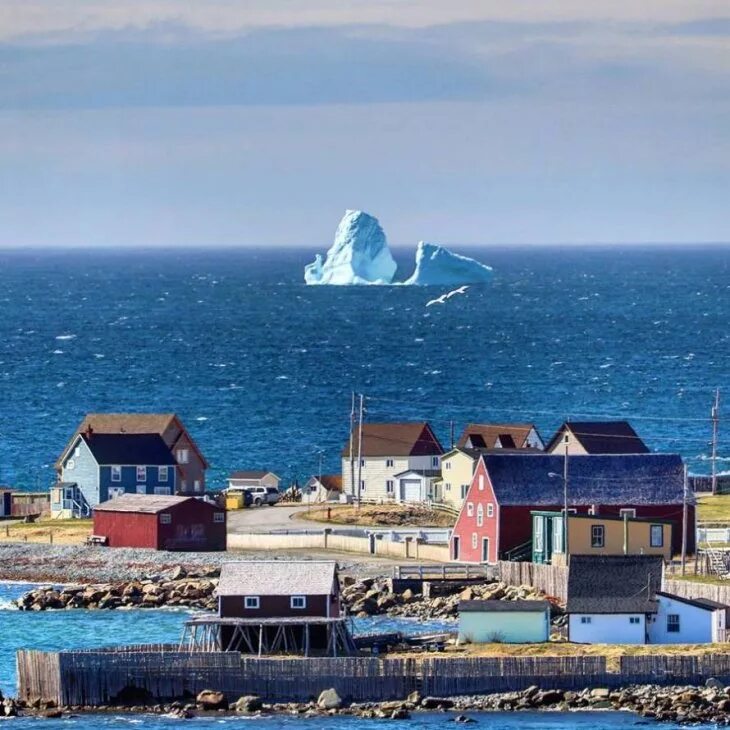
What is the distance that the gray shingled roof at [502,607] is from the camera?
63156mm

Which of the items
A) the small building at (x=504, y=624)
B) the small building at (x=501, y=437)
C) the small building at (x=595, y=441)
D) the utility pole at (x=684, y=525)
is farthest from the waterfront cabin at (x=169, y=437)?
the small building at (x=504, y=624)

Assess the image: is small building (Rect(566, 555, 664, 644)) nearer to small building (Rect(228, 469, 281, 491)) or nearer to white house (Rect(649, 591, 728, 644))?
white house (Rect(649, 591, 728, 644))

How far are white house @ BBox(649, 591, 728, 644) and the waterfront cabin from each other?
35209mm

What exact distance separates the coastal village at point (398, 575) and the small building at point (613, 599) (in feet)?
0.21

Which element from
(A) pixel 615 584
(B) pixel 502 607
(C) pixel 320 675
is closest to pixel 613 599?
(A) pixel 615 584

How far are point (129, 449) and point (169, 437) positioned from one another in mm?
2263

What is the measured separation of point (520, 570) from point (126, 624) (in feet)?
39.4

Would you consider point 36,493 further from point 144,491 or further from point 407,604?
point 407,604

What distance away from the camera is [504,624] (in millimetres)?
63094

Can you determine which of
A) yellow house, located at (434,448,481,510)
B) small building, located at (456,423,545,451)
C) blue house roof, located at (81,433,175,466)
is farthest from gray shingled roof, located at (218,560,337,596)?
small building, located at (456,423,545,451)

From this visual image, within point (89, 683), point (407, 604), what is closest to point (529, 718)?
point (89, 683)

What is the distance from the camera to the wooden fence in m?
58.0

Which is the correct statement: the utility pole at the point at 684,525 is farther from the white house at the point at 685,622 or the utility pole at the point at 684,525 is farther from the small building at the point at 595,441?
the small building at the point at 595,441

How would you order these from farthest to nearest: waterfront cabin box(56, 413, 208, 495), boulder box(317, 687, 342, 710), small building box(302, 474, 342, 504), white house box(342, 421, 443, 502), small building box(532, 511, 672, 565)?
1. small building box(302, 474, 342, 504)
2. white house box(342, 421, 443, 502)
3. waterfront cabin box(56, 413, 208, 495)
4. small building box(532, 511, 672, 565)
5. boulder box(317, 687, 342, 710)
